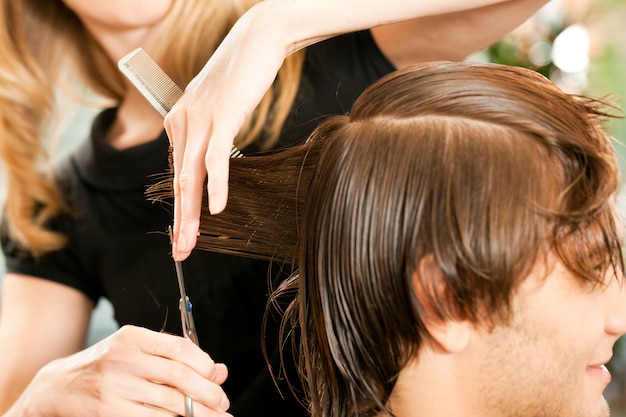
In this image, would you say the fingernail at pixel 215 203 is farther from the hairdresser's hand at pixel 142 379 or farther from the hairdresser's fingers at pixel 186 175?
the hairdresser's hand at pixel 142 379

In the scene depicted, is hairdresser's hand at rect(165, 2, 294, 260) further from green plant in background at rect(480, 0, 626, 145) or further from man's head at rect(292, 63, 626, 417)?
green plant in background at rect(480, 0, 626, 145)

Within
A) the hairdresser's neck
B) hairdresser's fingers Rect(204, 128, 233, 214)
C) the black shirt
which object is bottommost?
the black shirt

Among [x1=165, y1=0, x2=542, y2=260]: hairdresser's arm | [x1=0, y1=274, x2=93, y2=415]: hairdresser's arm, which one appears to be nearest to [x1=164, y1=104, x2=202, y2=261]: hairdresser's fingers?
[x1=165, y1=0, x2=542, y2=260]: hairdresser's arm

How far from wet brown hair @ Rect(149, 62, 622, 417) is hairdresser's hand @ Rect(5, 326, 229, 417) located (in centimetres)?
15

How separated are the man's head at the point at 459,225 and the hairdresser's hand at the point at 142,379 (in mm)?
159

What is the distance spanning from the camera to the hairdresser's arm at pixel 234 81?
0.94 m

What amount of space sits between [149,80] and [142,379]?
388mm

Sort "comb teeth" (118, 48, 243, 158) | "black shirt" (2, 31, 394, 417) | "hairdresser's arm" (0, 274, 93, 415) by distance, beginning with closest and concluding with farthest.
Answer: "comb teeth" (118, 48, 243, 158)
"black shirt" (2, 31, 394, 417)
"hairdresser's arm" (0, 274, 93, 415)

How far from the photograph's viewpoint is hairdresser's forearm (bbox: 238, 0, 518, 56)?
1026mm

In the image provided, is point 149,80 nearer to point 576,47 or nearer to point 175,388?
point 175,388

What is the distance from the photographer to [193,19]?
4.62 ft

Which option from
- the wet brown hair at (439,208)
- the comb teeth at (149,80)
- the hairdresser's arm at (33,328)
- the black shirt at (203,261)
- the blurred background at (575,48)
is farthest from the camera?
the blurred background at (575,48)

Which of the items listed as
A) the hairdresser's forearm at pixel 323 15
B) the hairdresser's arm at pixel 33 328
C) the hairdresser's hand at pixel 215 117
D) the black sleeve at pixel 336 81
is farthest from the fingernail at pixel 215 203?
the hairdresser's arm at pixel 33 328

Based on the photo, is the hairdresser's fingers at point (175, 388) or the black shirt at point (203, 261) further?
the black shirt at point (203, 261)
